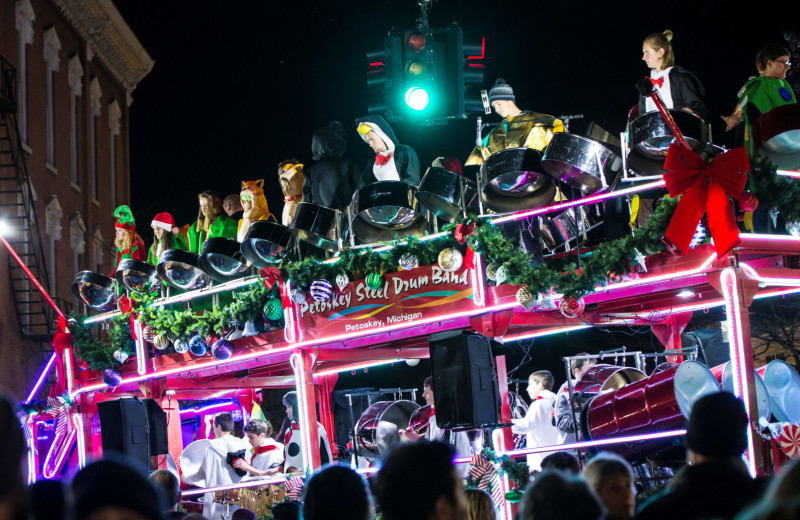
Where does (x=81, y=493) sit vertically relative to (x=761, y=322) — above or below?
below

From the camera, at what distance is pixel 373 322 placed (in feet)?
36.2

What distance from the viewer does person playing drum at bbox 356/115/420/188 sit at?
1157cm

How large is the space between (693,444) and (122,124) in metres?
27.5

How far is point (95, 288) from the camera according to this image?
14172 mm

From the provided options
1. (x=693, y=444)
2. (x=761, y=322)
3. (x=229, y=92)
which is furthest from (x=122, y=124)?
(x=693, y=444)

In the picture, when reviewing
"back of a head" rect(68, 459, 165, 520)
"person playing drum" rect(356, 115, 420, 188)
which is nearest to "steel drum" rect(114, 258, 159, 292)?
"person playing drum" rect(356, 115, 420, 188)

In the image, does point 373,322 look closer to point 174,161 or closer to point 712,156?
point 712,156

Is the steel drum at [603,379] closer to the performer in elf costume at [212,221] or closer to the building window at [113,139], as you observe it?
the performer in elf costume at [212,221]

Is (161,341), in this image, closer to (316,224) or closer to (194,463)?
(194,463)

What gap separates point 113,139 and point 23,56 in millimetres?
6863

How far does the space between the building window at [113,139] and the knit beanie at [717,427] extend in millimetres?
25895

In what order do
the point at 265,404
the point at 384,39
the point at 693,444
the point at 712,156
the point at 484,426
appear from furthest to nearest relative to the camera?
the point at 265,404 → the point at 384,39 → the point at 484,426 → the point at 712,156 → the point at 693,444

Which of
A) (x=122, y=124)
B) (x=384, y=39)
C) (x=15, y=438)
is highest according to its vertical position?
(x=122, y=124)

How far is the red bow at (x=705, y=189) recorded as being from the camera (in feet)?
27.3
